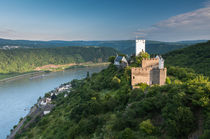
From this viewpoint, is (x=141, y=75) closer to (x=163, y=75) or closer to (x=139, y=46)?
(x=163, y=75)

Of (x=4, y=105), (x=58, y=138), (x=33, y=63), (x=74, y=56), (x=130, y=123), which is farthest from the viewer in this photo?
(x=74, y=56)

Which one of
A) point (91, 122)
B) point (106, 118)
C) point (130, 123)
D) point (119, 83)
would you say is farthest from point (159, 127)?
point (119, 83)

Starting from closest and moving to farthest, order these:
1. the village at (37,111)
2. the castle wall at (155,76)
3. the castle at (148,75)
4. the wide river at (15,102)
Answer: the castle at (148,75), the castle wall at (155,76), the village at (37,111), the wide river at (15,102)

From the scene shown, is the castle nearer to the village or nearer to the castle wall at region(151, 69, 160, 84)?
the castle wall at region(151, 69, 160, 84)

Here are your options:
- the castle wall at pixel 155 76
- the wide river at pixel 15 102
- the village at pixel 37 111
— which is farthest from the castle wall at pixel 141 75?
the wide river at pixel 15 102

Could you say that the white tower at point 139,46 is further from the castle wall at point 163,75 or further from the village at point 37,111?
the village at point 37,111

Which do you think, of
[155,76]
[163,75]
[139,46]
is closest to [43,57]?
[139,46]

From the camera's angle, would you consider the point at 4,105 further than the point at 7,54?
No

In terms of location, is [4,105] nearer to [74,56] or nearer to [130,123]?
[130,123]
